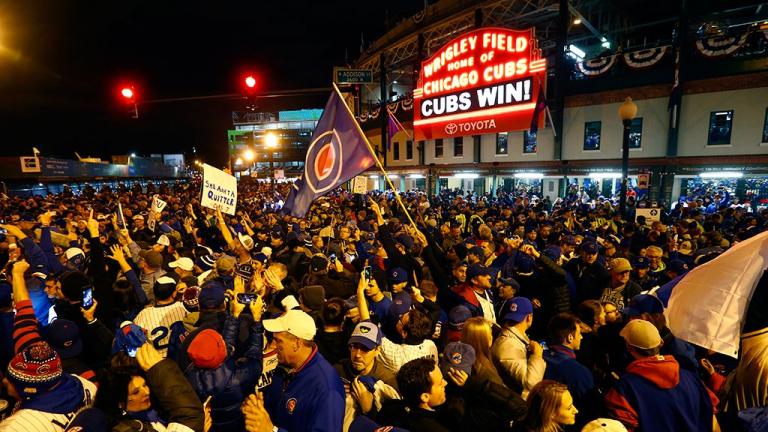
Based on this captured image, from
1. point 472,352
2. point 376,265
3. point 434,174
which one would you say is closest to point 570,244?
point 376,265

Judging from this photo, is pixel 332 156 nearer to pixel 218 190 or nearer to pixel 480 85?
pixel 218 190

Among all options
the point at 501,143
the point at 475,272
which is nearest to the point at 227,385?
the point at 475,272

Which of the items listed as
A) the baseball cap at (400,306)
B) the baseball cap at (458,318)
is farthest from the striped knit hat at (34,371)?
the baseball cap at (458,318)

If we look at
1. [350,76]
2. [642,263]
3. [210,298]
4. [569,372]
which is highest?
[350,76]

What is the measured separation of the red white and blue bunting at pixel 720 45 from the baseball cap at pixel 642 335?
70.2ft

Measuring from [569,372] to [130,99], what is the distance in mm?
12312

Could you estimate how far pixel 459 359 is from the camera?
266cm

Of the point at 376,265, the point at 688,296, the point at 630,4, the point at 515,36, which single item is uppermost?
the point at 630,4

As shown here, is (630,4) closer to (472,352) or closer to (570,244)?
(570,244)

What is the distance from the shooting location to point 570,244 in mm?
7062

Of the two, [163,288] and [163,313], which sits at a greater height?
[163,288]

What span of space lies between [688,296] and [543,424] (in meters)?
2.10

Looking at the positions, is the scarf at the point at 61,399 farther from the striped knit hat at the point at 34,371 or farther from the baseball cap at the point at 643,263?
the baseball cap at the point at 643,263

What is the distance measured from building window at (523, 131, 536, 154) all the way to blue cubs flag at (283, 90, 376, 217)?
2065cm
